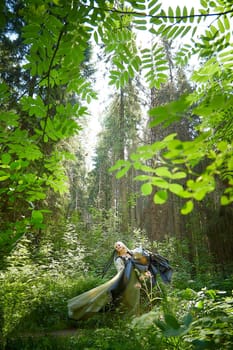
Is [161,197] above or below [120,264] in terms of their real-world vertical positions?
below

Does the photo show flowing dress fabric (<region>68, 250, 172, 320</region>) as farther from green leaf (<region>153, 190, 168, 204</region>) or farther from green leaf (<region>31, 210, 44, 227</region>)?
green leaf (<region>153, 190, 168, 204</region>)

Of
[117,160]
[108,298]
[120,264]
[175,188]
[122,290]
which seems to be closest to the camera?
[175,188]

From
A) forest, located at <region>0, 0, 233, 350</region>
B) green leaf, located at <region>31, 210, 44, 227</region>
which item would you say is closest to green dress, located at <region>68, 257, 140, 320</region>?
forest, located at <region>0, 0, 233, 350</region>

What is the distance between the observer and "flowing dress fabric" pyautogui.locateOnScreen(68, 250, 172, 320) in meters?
5.80

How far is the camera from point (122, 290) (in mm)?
6176

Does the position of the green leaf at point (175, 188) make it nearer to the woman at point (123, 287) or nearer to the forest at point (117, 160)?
the forest at point (117, 160)

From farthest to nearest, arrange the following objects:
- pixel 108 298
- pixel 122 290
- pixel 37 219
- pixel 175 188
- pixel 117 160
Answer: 1. pixel 122 290
2. pixel 108 298
3. pixel 37 219
4. pixel 117 160
5. pixel 175 188

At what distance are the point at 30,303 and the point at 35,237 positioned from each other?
372 cm

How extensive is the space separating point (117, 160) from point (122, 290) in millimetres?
5714

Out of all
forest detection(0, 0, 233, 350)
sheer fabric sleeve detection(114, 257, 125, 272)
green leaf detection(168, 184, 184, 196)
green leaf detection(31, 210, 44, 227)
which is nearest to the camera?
green leaf detection(168, 184, 184, 196)

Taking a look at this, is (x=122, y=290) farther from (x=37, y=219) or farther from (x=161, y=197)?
(x=161, y=197)

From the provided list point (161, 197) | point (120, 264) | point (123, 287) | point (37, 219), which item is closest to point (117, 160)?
point (161, 197)

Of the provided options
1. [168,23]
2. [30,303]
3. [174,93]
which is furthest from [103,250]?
[168,23]

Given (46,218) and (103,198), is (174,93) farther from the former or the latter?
(103,198)
